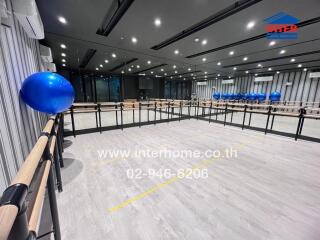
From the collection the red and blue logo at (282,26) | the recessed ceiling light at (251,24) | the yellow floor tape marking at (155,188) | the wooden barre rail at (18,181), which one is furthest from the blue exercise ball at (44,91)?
the red and blue logo at (282,26)

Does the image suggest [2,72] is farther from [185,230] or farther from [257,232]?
[257,232]

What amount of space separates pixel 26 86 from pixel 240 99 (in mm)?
16684

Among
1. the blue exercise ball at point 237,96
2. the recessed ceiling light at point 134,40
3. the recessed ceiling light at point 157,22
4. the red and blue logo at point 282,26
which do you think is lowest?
the blue exercise ball at point 237,96

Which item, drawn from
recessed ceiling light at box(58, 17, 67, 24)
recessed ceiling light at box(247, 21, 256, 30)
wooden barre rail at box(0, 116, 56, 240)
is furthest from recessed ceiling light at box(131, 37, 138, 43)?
wooden barre rail at box(0, 116, 56, 240)

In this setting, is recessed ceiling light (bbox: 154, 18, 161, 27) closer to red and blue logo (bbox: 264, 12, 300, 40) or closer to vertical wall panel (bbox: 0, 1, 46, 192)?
red and blue logo (bbox: 264, 12, 300, 40)

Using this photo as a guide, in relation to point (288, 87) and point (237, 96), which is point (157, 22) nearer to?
point (237, 96)

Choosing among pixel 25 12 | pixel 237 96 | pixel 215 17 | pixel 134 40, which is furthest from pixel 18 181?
pixel 237 96

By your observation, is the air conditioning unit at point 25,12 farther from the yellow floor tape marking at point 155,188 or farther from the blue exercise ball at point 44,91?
the yellow floor tape marking at point 155,188

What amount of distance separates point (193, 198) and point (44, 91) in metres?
2.30

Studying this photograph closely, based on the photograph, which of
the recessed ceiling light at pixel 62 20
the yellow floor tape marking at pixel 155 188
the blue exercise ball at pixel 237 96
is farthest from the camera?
the blue exercise ball at pixel 237 96

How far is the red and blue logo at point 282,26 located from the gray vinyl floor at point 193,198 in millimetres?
3667

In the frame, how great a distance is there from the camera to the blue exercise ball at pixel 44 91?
157 centimetres

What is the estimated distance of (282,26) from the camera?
4.23m

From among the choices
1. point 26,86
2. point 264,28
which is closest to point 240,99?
point 264,28
